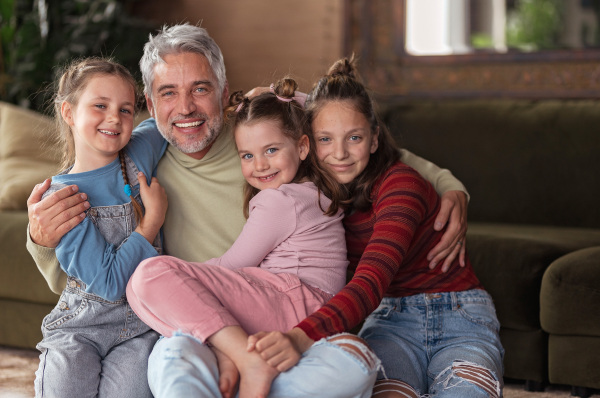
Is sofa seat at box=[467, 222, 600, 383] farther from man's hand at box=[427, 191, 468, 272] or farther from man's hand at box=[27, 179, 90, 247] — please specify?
man's hand at box=[27, 179, 90, 247]

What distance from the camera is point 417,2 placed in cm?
399

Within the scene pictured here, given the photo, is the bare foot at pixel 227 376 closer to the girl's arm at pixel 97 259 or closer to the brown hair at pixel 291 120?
the girl's arm at pixel 97 259

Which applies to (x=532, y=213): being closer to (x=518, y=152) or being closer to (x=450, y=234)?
(x=518, y=152)

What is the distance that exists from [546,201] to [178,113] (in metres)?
1.78

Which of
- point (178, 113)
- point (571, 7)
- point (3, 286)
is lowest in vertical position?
point (3, 286)

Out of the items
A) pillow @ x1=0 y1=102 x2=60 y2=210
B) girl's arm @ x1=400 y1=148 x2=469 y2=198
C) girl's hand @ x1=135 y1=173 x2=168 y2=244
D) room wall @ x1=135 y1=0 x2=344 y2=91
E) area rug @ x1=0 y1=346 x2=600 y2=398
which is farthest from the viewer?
room wall @ x1=135 y1=0 x2=344 y2=91

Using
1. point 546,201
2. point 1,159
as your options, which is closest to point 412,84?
point 546,201

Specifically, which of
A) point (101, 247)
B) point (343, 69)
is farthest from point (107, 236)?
point (343, 69)

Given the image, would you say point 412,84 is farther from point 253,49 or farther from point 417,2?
point 253,49

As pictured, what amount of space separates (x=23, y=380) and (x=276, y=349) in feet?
4.73

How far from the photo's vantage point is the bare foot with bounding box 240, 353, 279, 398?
1395 millimetres

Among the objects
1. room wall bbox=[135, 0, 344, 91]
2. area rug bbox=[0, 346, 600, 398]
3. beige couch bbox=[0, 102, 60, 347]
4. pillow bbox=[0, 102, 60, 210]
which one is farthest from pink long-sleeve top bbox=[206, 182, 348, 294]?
room wall bbox=[135, 0, 344, 91]

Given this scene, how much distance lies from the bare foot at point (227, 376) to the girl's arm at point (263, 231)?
0.28 meters

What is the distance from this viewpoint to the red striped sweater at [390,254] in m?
1.52
